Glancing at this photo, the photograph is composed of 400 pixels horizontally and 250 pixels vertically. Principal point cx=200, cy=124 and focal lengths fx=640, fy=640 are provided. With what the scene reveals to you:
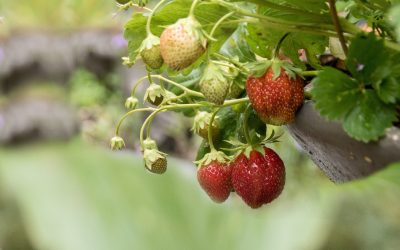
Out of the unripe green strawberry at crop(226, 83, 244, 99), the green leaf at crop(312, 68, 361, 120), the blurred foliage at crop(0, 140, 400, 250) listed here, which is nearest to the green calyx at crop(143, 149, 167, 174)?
the unripe green strawberry at crop(226, 83, 244, 99)

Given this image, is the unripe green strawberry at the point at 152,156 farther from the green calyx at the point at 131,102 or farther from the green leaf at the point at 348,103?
the green leaf at the point at 348,103

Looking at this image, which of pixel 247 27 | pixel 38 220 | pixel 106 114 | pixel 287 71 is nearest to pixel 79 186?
pixel 38 220

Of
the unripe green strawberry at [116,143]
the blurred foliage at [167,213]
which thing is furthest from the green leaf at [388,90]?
the unripe green strawberry at [116,143]

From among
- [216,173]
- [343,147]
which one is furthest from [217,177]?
[343,147]

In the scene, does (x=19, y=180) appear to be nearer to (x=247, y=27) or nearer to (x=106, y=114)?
(x=247, y=27)

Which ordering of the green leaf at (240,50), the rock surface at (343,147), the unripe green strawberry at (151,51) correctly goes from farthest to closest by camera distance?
the green leaf at (240,50), the unripe green strawberry at (151,51), the rock surface at (343,147)

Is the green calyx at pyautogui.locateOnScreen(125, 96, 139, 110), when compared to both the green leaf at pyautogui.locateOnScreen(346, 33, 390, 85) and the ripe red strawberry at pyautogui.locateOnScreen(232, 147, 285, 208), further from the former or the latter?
the green leaf at pyautogui.locateOnScreen(346, 33, 390, 85)

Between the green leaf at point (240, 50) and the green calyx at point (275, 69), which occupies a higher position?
the green calyx at point (275, 69)
